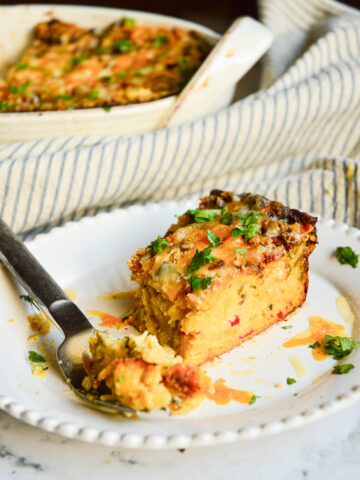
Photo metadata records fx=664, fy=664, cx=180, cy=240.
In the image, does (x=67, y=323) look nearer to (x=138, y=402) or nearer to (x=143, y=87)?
(x=138, y=402)

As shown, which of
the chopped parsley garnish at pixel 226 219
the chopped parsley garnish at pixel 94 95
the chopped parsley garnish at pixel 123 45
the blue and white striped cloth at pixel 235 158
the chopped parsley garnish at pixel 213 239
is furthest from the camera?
the chopped parsley garnish at pixel 123 45

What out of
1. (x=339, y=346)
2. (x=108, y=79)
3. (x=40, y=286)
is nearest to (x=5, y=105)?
(x=108, y=79)

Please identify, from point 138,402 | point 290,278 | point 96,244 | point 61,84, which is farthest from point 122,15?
point 138,402

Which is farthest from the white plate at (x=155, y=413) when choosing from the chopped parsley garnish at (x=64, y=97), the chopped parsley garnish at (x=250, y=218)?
the chopped parsley garnish at (x=64, y=97)

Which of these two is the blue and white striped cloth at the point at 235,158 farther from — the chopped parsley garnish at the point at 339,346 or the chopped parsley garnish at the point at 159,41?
the chopped parsley garnish at the point at 339,346

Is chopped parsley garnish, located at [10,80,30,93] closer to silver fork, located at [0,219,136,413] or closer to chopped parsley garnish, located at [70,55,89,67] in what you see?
chopped parsley garnish, located at [70,55,89,67]

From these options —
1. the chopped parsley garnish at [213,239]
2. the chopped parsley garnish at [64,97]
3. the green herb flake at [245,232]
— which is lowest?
the chopped parsley garnish at [64,97]
